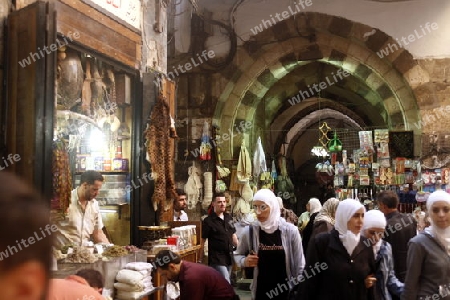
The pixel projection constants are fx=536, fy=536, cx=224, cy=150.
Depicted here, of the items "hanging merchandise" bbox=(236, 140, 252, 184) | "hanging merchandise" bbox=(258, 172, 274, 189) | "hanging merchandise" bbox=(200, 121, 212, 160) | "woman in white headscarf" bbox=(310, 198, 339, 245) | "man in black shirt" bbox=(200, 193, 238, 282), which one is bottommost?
"man in black shirt" bbox=(200, 193, 238, 282)

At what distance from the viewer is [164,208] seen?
7613 millimetres

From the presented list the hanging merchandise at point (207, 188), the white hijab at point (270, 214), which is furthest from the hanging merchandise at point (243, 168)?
the white hijab at point (270, 214)

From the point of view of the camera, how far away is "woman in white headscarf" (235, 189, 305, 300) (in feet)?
14.5

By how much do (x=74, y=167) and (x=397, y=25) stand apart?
770cm

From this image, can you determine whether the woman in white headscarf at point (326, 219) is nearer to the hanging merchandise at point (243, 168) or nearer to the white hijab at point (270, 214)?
the white hijab at point (270, 214)

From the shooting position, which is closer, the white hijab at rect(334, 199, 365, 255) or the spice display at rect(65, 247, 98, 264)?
the white hijab at rect(334, 199, 365, 255)

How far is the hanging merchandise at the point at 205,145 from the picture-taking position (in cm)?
1153

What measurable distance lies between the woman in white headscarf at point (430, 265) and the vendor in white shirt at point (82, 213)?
3431 millimetres

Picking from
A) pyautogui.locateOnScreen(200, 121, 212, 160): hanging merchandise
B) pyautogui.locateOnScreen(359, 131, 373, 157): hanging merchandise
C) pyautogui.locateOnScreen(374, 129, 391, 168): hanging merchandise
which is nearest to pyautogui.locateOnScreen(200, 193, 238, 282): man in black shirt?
pyautogui.locateOnScreen(200, 121, 212, 160): hanging merchandise

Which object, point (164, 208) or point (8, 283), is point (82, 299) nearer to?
point (8, 283)

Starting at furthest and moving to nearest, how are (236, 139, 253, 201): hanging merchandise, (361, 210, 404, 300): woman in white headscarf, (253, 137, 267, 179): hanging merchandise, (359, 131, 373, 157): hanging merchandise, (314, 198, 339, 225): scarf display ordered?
(253, 137, 267, 179): hanging merchandise, (359, 131, 373, 157): hanging merchandise, (236, 139, 253, 201): hanging merchandise, (314, 198, 339, 225): scarf display, (361, 210, 404, 300): woman in white headscarf

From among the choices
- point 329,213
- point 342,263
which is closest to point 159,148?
Answer: point 329,213

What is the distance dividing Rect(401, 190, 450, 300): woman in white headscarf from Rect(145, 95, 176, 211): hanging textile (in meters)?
4.11

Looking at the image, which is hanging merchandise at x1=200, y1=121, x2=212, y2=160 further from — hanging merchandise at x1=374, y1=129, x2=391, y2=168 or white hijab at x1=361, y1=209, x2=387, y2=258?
white hijab at x1=361, y1=209, x2=387, y2=258
